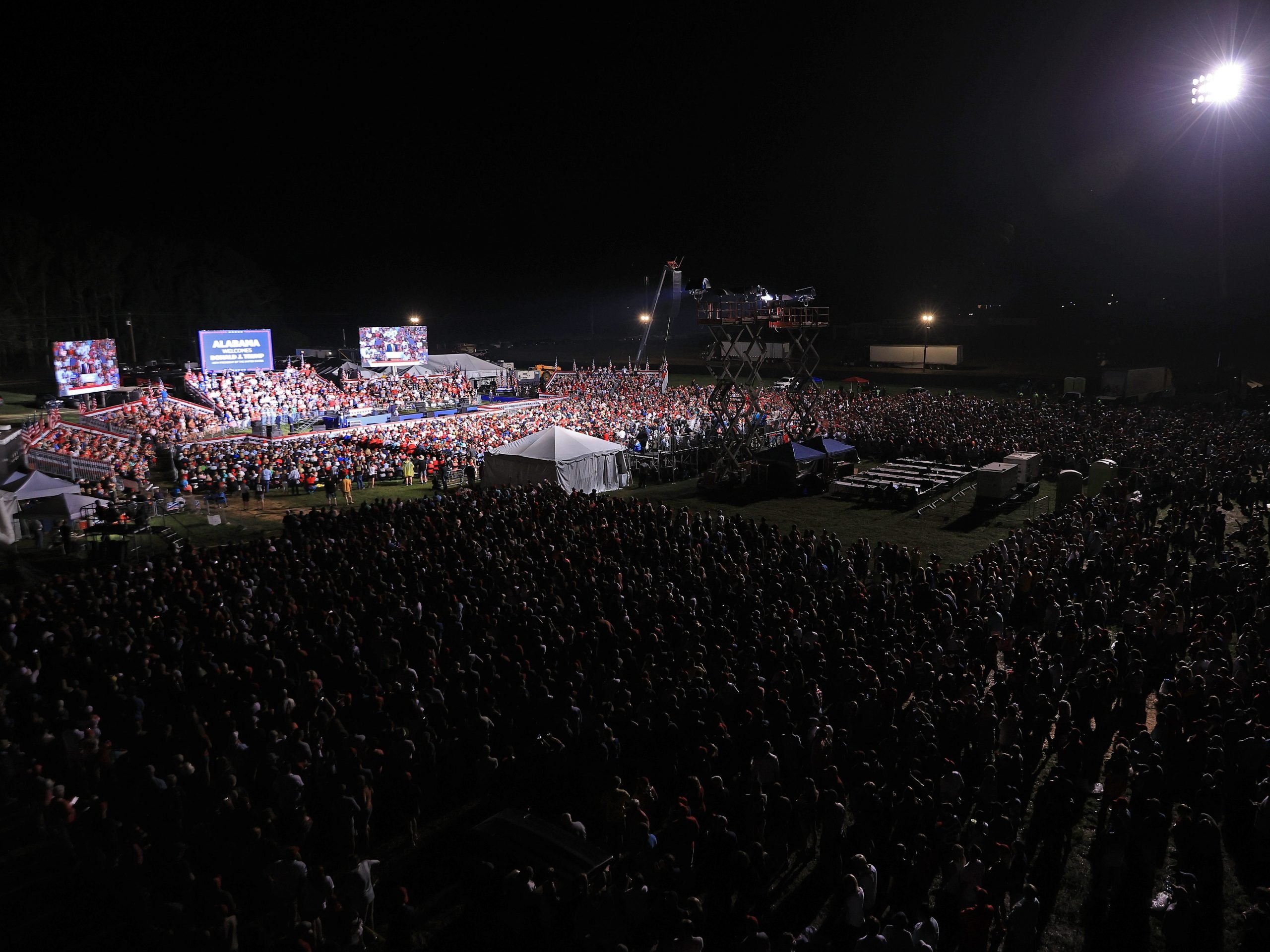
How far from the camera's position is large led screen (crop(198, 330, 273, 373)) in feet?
119

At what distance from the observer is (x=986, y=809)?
722 centimetres

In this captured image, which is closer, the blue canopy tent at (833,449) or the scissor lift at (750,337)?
the blue canopy tent at (833,449)

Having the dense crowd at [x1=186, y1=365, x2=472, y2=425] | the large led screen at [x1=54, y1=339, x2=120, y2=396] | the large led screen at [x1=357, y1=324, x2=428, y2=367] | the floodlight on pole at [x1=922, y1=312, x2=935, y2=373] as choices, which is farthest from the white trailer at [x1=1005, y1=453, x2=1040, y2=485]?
the large led screen at [x1=54, y1=339, x2=120, y2=396]

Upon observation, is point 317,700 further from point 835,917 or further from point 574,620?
point 835,917

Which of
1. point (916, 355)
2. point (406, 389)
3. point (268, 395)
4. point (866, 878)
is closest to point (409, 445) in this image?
point (268, 395)

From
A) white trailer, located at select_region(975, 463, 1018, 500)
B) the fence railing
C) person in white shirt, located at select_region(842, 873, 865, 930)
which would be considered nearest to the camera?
person in white shirt, located at select_region(842, 873, 865, 930)

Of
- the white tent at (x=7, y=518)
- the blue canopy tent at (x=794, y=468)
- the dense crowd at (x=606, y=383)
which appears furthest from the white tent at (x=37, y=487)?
the dense crowd at (x=606, y=383)

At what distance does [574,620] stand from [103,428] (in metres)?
26.4

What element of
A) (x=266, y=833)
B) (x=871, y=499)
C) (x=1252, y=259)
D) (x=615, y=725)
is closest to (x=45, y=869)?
(x=266, y=833)

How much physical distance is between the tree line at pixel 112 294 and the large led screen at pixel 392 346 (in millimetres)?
16812

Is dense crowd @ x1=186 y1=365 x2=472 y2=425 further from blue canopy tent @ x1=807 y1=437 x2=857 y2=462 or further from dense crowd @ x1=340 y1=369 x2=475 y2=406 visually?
blue canopy tent @ x1=807 y1=437 x2=857 y2=462

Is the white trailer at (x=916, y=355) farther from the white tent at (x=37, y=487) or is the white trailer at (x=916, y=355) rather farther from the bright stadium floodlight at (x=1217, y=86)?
the white tent at (x=37, y=487)

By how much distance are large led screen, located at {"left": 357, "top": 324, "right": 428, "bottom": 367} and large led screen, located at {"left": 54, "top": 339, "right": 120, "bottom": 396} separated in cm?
1269

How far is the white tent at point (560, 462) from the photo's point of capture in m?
22.5
